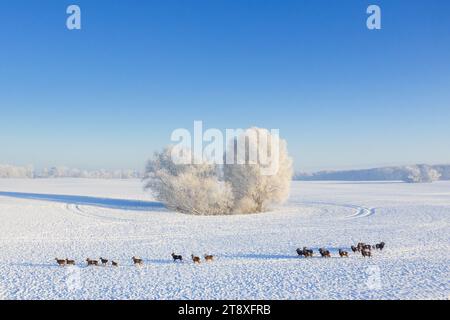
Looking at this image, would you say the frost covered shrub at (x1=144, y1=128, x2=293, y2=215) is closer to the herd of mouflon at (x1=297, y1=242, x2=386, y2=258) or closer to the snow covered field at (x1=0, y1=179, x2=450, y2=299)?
the snow covered field at (x1=0, y1=179, x2=450, y2=299)

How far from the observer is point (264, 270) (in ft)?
69.5

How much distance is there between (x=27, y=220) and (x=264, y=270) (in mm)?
32929

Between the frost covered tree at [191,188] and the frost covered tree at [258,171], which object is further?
the frost covered tree at [258,171]

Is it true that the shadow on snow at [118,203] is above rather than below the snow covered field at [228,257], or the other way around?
below

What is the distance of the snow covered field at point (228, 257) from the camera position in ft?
57.2

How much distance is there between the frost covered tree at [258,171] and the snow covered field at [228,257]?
33.2 ft

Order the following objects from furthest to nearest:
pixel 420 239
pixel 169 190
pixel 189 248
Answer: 1. pixel 169 190
2. pixel 420 239
3. pixel 189 248

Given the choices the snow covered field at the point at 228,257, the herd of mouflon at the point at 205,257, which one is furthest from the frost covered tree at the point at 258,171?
the herd of mouflon at the point at 205,257

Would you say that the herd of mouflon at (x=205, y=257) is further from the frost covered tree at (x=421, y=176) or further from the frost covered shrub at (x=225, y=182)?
the frost covered tree at (x=421, y=176)

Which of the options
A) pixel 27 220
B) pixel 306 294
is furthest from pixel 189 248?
pixel 27 220

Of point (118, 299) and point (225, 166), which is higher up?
point (225, 166)
